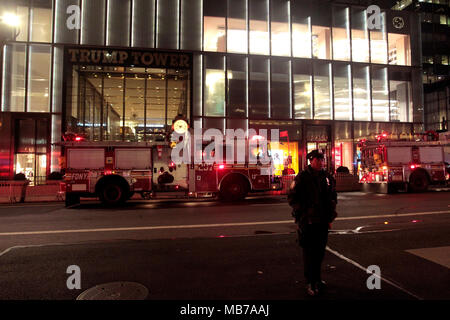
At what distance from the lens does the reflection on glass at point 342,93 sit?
922 inches

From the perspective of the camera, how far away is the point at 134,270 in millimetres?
4488

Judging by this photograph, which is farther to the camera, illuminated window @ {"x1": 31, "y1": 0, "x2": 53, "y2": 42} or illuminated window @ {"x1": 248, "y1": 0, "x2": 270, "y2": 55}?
illuminated window @ {"x1": 248, "y1": 0, "x2": 270, "y2": 55}

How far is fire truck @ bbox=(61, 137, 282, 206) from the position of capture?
11945mm

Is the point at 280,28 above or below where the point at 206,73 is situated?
above

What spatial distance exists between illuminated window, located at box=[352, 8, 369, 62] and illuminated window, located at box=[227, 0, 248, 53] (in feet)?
30.5

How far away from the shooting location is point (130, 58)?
20.6 metres

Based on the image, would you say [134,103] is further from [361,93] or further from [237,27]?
[361,93]

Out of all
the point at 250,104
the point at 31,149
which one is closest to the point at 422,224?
the point at 250,104

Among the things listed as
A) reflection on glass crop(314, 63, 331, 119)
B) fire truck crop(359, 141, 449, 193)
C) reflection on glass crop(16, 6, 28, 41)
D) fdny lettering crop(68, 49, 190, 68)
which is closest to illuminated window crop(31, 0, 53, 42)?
reflection on glass crop(16, 6, 28, 41)

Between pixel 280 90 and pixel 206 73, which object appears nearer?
pixel 206 73

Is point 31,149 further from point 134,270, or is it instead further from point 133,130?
point 134,270

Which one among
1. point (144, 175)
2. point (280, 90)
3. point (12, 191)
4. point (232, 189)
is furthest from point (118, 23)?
point (232, 189)
